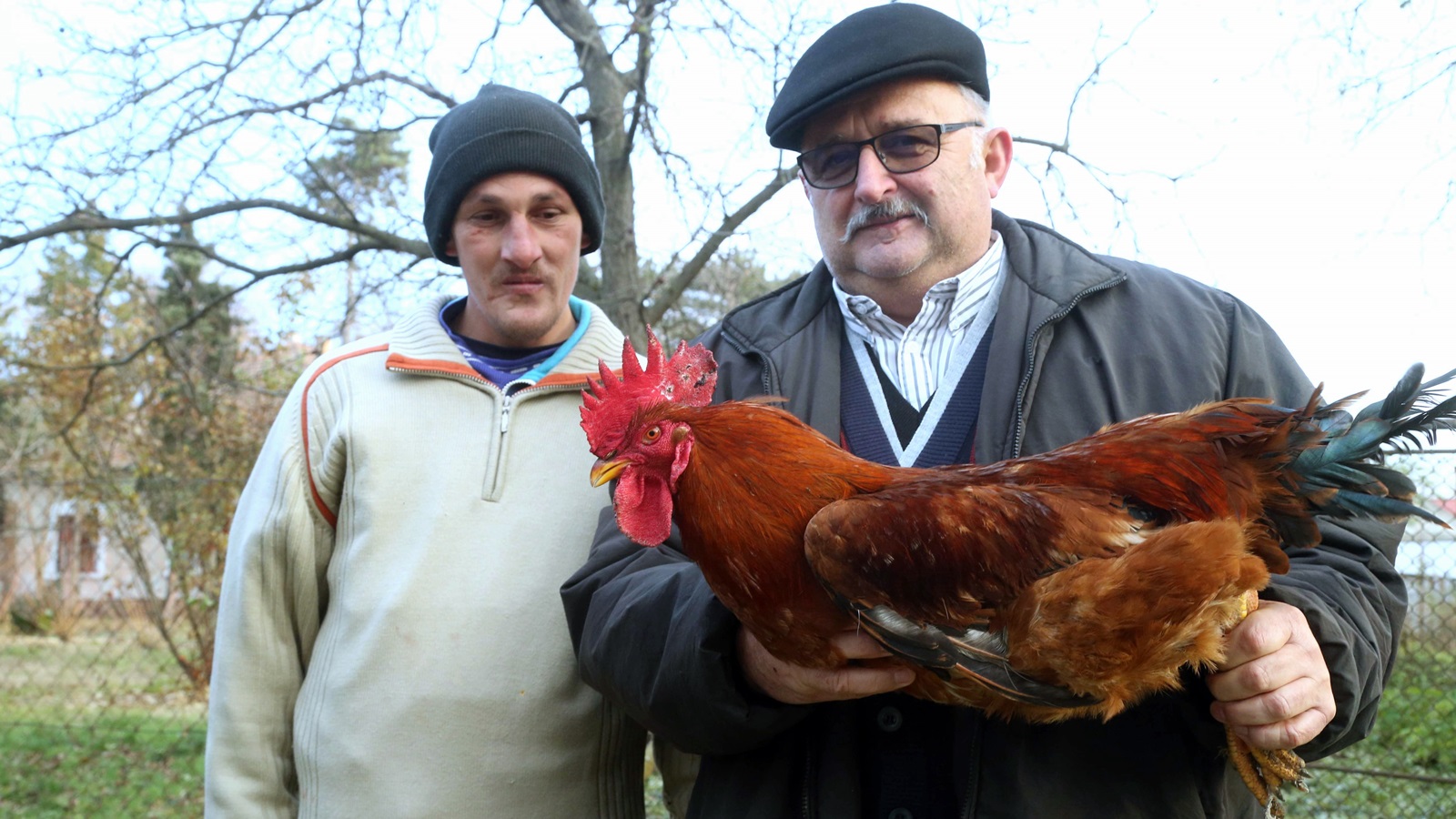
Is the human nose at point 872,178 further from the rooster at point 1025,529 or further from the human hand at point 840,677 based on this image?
the human hand at point 840,677

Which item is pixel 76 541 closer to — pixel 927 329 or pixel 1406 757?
pixel 927 329

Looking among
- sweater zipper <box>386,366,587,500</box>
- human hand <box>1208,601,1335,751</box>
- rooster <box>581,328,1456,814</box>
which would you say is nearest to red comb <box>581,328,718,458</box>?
rooster <box>581,328,1456,814</box>

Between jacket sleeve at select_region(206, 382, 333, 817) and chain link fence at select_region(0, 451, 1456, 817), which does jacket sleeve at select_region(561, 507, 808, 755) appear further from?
chain link fence at select_region(0, 451, 1456, 817)

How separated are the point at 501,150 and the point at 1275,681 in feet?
7.59

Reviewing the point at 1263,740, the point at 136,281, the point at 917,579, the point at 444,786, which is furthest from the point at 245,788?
the point at 136,281

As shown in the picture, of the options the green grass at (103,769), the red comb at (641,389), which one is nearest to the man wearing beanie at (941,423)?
the red comb at (641,389)

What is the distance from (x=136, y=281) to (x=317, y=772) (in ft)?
21.5

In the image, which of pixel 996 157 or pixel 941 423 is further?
pixel 996 157

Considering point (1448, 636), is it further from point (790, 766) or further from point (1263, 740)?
point (790, 766)

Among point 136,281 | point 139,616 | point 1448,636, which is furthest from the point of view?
point 139,616

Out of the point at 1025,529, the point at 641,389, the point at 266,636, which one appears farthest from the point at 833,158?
the point at 266,636

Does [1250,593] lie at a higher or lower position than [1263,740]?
higher

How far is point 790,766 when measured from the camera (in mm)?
2131

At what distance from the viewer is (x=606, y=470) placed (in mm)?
2004
